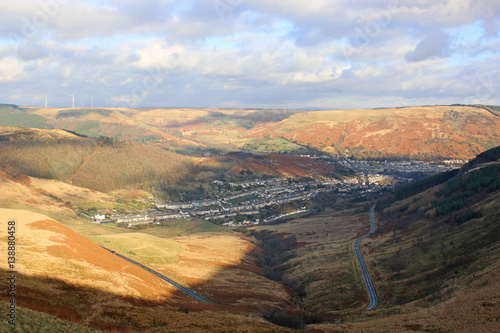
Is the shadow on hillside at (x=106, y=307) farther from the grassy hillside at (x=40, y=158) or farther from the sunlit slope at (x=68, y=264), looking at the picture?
the grassy hillside at (x=40, y=158)

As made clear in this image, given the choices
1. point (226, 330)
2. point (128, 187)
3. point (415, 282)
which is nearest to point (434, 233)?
point (415, 282)

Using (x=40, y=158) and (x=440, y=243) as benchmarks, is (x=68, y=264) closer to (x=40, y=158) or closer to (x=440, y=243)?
(x=440, y=243)

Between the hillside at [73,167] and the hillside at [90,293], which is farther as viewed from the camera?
the hillside at [73,167]

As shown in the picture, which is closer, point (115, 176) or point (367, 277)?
point (367, 277)

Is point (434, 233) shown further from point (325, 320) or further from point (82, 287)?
point (82, 287)

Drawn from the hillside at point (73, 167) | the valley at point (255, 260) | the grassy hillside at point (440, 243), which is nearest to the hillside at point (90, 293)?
the valley at point (255, 260)

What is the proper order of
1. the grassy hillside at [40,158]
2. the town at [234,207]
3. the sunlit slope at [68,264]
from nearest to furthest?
the sunlit slope at [68,264]
the town at [234,207]
the grassy hillside at [40,158]

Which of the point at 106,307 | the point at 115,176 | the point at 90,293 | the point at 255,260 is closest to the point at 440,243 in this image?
the point at 255,260

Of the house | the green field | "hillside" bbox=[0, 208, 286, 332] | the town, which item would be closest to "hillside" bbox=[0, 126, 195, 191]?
the town

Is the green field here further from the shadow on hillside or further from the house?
the house

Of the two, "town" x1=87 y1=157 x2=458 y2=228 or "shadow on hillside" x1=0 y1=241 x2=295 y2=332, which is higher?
"shadow on hillside" x1=0 y1=241 x2=295 y2=332

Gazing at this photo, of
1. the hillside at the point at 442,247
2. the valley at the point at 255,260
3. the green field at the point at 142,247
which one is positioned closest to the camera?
the valley at the point at 255,260
